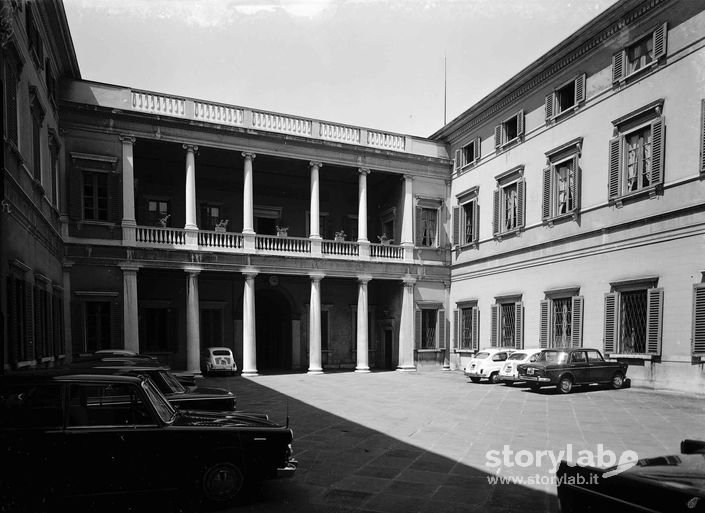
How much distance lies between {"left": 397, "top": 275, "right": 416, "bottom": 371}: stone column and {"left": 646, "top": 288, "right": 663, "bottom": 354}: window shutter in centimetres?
1034

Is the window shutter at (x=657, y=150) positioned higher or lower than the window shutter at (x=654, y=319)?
higher

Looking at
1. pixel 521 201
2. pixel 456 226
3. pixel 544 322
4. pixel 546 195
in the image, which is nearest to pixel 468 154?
pixel 456 226

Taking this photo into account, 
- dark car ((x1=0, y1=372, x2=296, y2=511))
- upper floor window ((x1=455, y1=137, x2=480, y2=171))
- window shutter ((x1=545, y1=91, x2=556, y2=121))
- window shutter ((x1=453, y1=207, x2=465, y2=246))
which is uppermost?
window shutter ((x1=545, y1=91, x2=556, y2=121))

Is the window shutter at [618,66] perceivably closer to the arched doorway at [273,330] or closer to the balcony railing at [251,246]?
the balcony railing at [251,246]

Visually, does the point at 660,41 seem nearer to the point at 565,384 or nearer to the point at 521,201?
the point at 521,201

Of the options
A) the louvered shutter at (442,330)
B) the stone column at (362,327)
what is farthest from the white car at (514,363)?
the stone column at (362,327)

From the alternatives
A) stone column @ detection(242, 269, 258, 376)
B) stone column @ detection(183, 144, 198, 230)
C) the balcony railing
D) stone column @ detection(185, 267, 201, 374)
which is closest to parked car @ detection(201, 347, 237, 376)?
stone column @ detection(242, 269, 258, 376)

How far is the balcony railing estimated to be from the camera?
1894 cm

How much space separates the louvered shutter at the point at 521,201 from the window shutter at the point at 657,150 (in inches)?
216

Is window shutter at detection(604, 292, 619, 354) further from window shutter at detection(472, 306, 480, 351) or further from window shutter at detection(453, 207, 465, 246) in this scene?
window shutter at detection(453, 207, 465, 246)

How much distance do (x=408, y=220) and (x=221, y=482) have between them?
60.6 ft

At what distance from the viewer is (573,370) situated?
47.0ft

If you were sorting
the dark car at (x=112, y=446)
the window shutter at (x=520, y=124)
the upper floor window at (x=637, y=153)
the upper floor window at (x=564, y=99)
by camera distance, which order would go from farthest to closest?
the window shutter at (x=520, y=124)
the upper floor window at (x=564, y=99)
the upper floor window at (x=637, y=153)
the dark car at (x=112, y=446)

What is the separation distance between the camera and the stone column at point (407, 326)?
73.3ft
